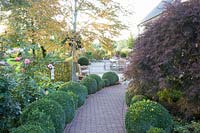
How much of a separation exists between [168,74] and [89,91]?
505cm

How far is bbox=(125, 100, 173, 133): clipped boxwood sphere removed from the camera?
15.6 ft

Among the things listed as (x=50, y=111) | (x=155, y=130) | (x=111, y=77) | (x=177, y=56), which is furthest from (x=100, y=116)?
(x=111, y=77)

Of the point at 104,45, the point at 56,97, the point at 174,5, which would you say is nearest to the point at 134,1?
the point at 104,45

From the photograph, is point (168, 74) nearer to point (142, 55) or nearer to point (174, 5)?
point (142, 55)

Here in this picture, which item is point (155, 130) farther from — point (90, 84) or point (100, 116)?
point (90, 84)

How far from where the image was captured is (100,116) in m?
7.09

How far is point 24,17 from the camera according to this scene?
15531mm

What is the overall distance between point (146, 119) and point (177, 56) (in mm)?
1843

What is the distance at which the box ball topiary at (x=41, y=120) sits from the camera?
416 cm

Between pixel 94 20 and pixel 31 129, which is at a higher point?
pixel 94 20

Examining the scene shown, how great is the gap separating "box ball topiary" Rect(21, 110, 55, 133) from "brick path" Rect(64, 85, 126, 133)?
145 cm

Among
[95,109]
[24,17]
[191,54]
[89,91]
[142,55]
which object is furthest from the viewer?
[24,17]

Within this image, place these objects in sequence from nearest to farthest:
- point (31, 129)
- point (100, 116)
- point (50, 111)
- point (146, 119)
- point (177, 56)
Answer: point (31, 129) < point (146, 119) < point (50, 111) < point (177, 56) < point (100, 116)

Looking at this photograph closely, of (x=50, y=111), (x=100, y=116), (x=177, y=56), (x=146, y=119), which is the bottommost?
(x=100, y=116)
